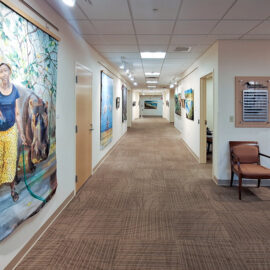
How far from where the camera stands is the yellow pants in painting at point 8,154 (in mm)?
1932

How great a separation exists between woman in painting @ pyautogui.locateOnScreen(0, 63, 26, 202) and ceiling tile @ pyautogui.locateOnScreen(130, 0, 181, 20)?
1696 millimetres

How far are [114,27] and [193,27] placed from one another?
3.92 ft

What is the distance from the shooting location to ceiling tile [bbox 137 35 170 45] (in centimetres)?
421

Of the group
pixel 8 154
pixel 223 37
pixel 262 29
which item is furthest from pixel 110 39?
pixel 8 154

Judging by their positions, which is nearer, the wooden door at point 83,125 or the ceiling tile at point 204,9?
the ceiling tile at point 204,9

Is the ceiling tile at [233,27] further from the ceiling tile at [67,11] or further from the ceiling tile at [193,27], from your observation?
the ceiling tile at [67,11]

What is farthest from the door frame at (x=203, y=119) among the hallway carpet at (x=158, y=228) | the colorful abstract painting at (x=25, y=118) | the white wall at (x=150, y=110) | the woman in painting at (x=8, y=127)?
the white wall at (x=150, y=110)

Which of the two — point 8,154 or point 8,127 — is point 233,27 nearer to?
point 8,127

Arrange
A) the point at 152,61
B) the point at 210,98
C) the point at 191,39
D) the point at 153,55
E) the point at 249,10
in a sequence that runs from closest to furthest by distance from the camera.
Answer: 1. the point at 249,10
2. the point at 191,39
3. the point at 153,55
4. the point at 152,61
5. the point at 210,98

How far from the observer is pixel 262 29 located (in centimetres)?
380

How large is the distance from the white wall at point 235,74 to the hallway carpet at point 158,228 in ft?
3.00

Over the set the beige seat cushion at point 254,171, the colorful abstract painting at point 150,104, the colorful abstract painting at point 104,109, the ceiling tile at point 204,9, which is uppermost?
the colorful abstract painting at point 150,104

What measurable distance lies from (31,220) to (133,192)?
1.97m

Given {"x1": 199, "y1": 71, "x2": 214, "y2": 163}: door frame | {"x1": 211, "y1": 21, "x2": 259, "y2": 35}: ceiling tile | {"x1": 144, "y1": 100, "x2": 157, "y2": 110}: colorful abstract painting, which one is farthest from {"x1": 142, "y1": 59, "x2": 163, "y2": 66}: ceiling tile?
{"x1": 144, "y1": 100, "x2": 157, "y2": 110}: colorful abstract painting
